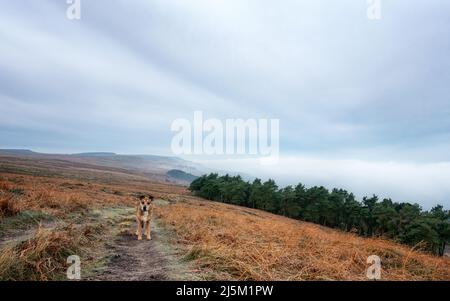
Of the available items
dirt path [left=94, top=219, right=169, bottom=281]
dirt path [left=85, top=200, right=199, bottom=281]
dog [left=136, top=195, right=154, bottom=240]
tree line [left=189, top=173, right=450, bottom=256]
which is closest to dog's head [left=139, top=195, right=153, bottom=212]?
dog [left=136, top=195, right=154, bottom=240]

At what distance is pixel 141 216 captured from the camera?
41.3 ft

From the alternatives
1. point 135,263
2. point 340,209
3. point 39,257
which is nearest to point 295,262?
point 135,263

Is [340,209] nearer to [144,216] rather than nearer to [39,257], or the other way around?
[144,216]

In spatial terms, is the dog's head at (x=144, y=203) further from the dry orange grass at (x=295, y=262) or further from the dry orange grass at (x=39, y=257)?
the dry orange grass at (x=39, y=257)

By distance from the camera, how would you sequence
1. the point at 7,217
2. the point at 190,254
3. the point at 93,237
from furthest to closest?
the point at 7,217
the point at 93,237
the point at 190,254

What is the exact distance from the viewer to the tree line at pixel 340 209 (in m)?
63.3

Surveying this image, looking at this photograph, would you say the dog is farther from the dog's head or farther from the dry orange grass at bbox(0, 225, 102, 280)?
the dry orange grass at bbox(0, 225, 102, 280)

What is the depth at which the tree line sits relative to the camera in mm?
63312

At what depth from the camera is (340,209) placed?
81438mm

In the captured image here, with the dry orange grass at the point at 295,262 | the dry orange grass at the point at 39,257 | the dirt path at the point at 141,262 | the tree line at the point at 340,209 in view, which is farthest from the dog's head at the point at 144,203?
the tree line at the point at 340,209
